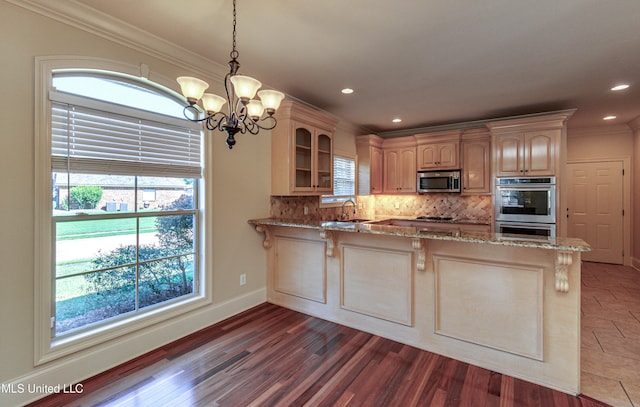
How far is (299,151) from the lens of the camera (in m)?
3.77

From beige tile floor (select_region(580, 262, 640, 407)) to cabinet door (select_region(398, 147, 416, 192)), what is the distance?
2900 millimetres

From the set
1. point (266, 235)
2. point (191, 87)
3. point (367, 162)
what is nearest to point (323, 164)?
point (266, 235)

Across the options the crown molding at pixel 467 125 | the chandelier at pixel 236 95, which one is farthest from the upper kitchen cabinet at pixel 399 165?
the chandelier at pixel 236 95

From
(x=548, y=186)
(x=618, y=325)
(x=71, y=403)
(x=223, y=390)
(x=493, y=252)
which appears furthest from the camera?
(x=548, y=186)

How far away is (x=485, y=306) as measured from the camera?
2.33 m

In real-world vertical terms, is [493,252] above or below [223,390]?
above

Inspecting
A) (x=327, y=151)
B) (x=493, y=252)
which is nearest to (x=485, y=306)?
(x=493, y=252)

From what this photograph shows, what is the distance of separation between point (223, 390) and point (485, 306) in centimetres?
206

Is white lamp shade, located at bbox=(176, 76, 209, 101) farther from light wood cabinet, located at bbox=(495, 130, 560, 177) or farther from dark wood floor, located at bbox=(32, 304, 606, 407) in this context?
light wood cabinet, located at bbox=(495, 130, 560, 177)

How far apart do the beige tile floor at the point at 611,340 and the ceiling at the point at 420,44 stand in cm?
261

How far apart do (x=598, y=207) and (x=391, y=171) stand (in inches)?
160

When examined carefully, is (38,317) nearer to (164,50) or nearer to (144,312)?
(144,312)

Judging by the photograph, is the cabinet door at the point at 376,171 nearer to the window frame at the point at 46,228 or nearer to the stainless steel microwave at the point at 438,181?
the stainless steel microwave at the point at 438,181

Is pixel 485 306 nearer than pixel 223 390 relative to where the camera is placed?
No
